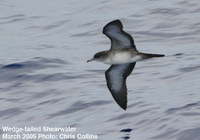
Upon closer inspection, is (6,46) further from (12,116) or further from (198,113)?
(198,113)

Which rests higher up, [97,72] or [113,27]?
[113,27]

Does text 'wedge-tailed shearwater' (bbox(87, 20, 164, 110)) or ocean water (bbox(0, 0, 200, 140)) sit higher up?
text 'wedge-tailed shearwater' (bbox(87, 20, 164, 110))

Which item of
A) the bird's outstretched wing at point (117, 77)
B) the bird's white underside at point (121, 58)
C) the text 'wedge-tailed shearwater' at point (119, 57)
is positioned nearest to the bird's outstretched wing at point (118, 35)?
the text 'wedge-tailed shearwater' at point (119, 57)

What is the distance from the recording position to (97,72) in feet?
54.2

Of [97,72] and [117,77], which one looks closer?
[117,77]

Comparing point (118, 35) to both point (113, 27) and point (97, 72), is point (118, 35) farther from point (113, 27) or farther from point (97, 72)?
point (97, 72)

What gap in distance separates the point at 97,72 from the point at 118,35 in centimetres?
404

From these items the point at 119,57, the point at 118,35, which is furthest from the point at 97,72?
the point at 118,35

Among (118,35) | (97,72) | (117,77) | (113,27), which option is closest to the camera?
(113,27)

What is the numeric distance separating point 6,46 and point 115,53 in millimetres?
8801

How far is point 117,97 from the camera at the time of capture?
13289 millimetres

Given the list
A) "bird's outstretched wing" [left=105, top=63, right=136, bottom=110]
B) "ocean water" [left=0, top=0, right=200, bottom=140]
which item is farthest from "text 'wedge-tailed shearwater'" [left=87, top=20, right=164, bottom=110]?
"ocean water" [left=0, top=0, right=200, bottom=140]

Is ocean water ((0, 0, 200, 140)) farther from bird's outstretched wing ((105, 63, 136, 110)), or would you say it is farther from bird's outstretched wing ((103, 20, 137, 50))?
bird's outstretched wing ((103, 20, 137, 50))

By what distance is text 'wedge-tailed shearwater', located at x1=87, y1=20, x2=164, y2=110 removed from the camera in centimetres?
1242
